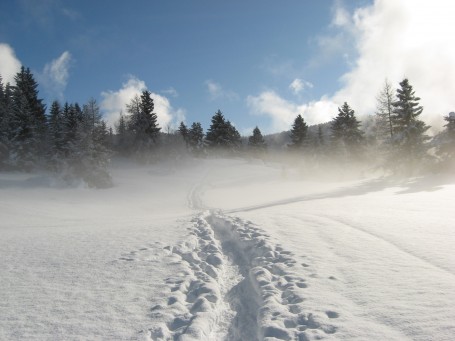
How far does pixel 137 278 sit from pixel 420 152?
104ft

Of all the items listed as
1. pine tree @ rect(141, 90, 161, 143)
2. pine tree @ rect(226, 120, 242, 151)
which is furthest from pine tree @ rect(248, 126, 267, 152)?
pine tree @ rect(141, 90, 161, 143)

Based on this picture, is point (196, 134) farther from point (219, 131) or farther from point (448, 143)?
point (448, 143)

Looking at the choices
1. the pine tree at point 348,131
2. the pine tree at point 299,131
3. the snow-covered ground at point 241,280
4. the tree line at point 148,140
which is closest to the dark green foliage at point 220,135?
the tree line at point 148,140

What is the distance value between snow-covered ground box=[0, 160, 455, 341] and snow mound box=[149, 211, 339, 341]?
26 millimetres

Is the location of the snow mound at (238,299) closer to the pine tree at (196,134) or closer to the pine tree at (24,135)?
the pine tree at (24,135)

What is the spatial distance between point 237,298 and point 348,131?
4848 cm

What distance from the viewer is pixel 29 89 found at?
5531 centimetres

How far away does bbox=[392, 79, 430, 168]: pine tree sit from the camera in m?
31.3

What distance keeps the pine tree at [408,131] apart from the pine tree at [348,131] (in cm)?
1559

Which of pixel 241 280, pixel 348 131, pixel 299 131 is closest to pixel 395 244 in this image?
pixel 241 280

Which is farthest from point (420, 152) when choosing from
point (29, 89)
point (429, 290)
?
point (29, 89)

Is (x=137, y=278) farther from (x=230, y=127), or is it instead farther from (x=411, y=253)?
(x=230, y=127)

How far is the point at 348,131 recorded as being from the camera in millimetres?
50281

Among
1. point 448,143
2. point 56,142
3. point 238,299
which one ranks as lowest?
point 238,299
